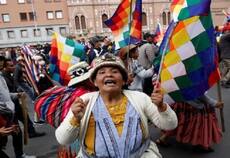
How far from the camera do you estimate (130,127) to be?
7.13 feet

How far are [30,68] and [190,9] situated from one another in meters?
4.22

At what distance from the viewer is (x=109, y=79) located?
7.29 feet

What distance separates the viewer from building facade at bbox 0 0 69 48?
4553 centimetres

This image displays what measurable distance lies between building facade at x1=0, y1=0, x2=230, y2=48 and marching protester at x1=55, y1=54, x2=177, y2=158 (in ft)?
139

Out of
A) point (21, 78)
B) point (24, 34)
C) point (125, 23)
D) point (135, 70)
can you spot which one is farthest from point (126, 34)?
point (24, 34)

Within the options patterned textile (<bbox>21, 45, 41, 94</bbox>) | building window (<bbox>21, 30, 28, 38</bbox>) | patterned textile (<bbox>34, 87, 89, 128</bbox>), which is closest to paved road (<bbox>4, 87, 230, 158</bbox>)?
patterned textile (<bbox>21, 45, 41, 94</bbox>)

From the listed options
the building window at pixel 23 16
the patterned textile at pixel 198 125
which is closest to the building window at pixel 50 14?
the building window at pixel 23 16

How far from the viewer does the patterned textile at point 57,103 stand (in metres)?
2.78

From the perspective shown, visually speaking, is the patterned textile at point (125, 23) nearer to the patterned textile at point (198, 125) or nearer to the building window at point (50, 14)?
the patterned textile at point (198, 125)

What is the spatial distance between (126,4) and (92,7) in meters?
46.2

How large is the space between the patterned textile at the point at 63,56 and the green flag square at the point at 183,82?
1.12 meters

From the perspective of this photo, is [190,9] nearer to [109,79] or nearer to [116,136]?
[109,79]

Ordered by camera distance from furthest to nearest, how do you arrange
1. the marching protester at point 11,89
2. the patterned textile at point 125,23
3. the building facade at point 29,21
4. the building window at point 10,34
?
the building window at point 10,34, the building facade at point 29,21, the marching protester at point 11,89, the patterned textile at point 125,23

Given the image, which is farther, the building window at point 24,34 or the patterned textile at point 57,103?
the building window at point 24,34
